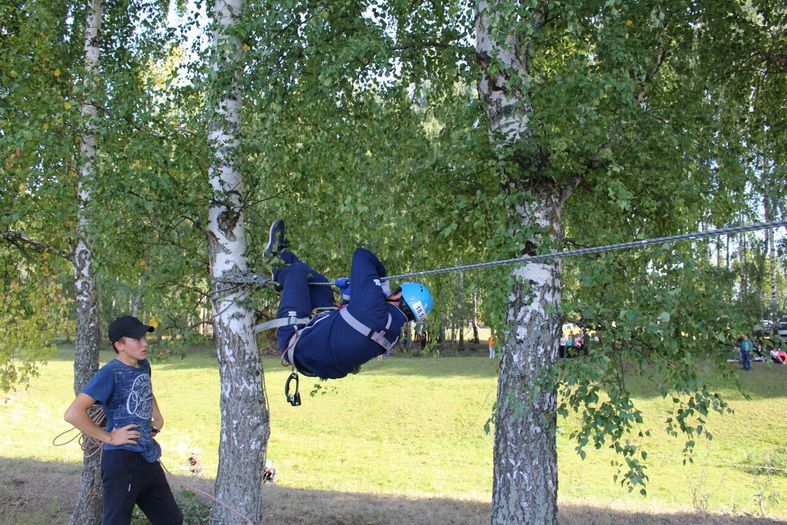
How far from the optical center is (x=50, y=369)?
32375 millimetres

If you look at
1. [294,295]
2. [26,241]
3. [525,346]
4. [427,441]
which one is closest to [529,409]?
[525,346]

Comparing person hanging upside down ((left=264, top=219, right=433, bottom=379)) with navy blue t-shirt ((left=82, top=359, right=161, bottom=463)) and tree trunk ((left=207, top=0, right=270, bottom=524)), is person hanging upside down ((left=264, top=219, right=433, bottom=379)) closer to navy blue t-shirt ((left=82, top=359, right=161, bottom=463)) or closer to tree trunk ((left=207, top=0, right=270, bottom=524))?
tree trunk ((left=207, top=0, right=270, bottom=524))

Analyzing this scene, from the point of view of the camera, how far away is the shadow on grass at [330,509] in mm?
8500

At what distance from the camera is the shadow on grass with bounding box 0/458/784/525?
8.50 m

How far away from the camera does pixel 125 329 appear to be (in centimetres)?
455

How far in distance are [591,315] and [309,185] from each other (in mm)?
2922

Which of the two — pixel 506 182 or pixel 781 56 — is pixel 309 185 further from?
pixel 781 56

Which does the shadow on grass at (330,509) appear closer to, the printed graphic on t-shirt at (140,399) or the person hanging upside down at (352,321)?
the printed graphic on t-shirt at (140,399)

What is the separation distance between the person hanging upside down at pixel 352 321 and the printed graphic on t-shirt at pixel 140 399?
1017 millimetres

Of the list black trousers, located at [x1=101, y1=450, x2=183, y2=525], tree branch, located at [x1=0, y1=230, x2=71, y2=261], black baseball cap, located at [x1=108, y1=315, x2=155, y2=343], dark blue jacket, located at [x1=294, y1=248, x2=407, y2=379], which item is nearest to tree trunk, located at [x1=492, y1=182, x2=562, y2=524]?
dark blue jacket, located at [x1=294, y1=248, x2=407, y2=379]

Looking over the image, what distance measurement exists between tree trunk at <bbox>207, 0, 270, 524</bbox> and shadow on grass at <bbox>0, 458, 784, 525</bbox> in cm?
210

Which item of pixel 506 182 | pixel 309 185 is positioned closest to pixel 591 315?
pixel 506 182

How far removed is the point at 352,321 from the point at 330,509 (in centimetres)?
531

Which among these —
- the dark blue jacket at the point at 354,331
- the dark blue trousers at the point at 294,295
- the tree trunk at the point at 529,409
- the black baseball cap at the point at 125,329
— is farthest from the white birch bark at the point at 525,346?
the black baseball cap at the point at 125,329
